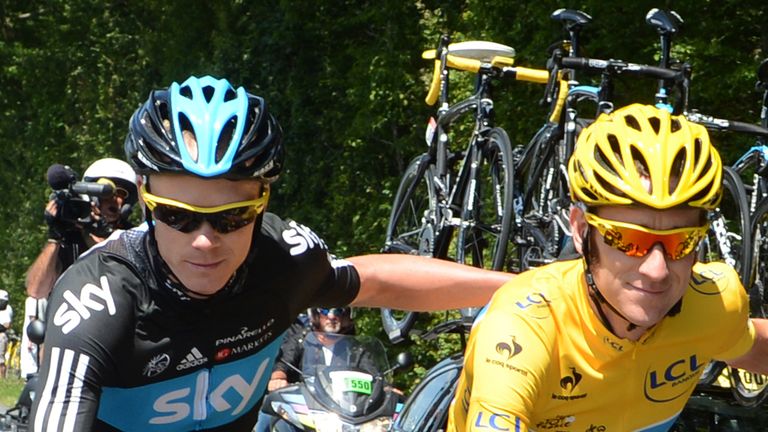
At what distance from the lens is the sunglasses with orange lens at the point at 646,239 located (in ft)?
10.9

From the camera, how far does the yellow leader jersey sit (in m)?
3.43

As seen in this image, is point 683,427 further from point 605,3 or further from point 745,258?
point 605,3

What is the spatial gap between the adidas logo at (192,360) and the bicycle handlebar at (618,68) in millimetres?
4720

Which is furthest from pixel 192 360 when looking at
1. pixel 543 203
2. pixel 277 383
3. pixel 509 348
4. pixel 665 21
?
pixel 277 383

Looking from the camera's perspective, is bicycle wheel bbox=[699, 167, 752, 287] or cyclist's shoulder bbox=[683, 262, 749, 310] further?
bicycle wheel bbox=[699, 167, 752, 287]

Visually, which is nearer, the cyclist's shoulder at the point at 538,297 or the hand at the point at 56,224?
the cyclist's shoulder at the point at 538,297

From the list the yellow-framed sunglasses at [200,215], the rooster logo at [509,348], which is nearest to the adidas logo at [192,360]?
the yellow-framed sunglasses at [200,215]

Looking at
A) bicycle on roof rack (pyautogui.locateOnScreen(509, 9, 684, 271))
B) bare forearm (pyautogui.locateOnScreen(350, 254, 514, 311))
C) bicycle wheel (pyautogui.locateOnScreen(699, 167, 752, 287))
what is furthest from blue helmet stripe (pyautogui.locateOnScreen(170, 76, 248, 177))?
bicycle on roof rack (pyautogui.locateOnScreen(509, 9, 684, 271))

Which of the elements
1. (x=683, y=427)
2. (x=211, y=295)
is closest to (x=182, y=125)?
(x=211, y=295)

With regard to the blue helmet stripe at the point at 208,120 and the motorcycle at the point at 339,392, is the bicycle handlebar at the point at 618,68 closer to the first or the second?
the motorcycle at the point at 339,392

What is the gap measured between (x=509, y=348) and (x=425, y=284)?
80 centimetres

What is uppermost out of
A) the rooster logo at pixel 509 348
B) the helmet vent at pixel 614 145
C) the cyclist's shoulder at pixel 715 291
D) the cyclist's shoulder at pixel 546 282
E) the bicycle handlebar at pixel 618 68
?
the helmet vent at pixel 614 145

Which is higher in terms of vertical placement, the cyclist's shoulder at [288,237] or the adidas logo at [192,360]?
the cyclist's shoulder at [288,237]

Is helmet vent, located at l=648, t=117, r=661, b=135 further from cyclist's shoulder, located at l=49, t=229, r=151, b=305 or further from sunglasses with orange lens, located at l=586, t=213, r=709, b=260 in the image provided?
cyclist's shoulder, located at l=49, t=229, r=151, b=305
